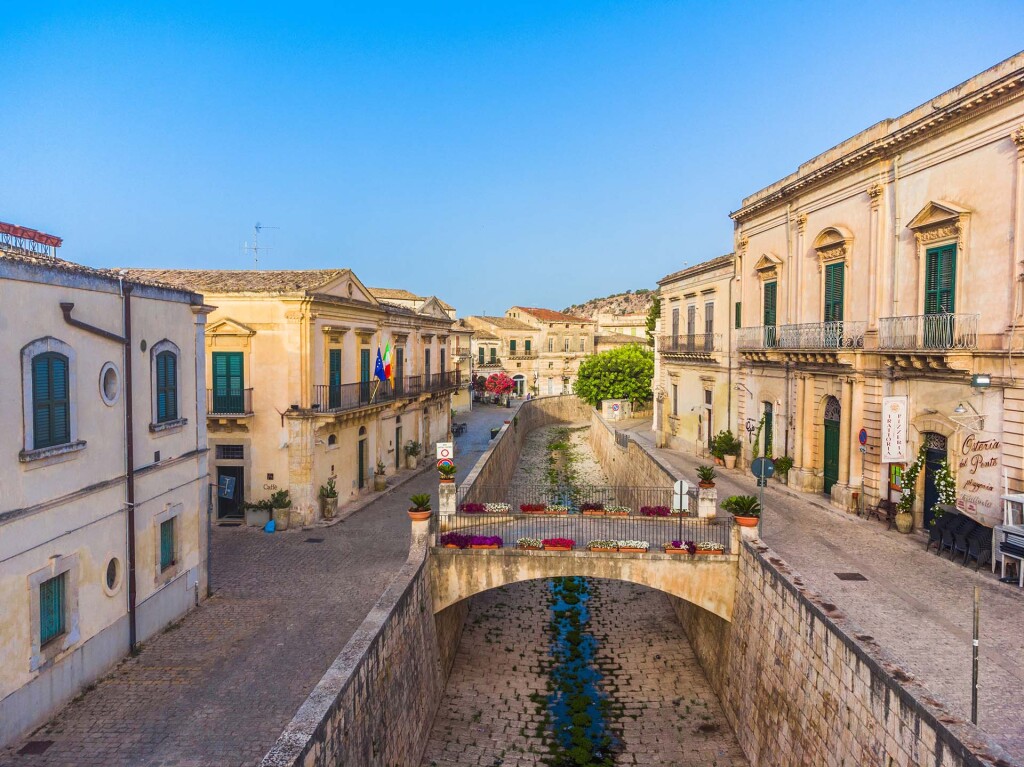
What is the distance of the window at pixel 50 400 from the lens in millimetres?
9570

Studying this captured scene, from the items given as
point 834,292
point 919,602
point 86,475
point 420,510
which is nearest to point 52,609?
point 86,475

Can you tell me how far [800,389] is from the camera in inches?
839

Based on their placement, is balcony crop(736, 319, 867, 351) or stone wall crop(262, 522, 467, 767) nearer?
stone wall crop(262, 522, 467, 767)

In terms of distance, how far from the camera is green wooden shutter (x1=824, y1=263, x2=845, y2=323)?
63.5 ft

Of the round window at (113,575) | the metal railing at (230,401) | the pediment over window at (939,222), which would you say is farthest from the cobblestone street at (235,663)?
the pediment over window at (939,222)

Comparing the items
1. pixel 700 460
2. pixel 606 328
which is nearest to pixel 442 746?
pixel 700 460

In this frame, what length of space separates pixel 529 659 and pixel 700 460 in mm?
15805

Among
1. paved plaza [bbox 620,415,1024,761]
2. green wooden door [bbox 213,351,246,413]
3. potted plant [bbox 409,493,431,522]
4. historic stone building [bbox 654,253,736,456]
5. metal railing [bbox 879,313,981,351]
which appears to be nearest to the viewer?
paved plaza [bbox 620,415,1024,761]

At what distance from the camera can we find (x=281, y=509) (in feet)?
64.1

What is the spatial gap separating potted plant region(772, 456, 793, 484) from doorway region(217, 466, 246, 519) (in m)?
17.1

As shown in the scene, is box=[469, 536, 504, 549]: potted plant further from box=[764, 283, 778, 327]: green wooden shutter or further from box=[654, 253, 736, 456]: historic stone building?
box=[654, 253, 736, 456]: historic stone building

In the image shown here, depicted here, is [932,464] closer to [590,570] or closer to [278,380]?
[590,570]

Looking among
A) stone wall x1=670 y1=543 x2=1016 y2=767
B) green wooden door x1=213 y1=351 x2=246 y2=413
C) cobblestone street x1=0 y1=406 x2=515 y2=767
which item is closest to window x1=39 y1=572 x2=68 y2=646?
cobblestone street x1=0 y1=406 x2=515 y2=767

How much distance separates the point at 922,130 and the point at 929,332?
471 cm
